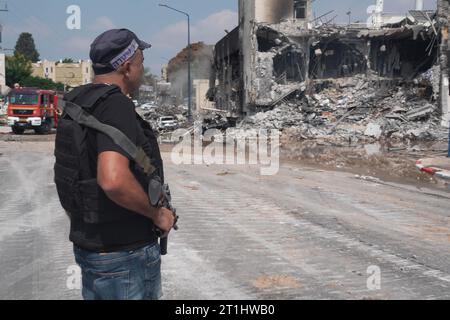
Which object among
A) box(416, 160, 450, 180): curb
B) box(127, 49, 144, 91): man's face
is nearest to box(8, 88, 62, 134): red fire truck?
box(416, 160, 450, 180): curb

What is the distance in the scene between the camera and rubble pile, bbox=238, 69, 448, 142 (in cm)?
2069

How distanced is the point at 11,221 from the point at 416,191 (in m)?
8.08

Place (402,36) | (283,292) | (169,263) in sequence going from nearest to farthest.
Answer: (283,292) < (169,263) < (402,36)

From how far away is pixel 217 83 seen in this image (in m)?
44.8

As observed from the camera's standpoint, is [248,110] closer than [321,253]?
No

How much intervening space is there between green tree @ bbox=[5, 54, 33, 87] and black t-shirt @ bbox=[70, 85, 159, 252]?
74461mm

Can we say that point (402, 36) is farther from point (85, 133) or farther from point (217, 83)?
point (85, 133)

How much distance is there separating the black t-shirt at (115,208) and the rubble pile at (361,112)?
1860 cm

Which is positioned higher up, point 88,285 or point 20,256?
point 88,285

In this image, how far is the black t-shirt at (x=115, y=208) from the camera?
208 cm

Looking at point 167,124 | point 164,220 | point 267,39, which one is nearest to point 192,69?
point 167,124

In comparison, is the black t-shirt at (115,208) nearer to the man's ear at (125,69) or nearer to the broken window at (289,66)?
the man's ear at (125,69)
